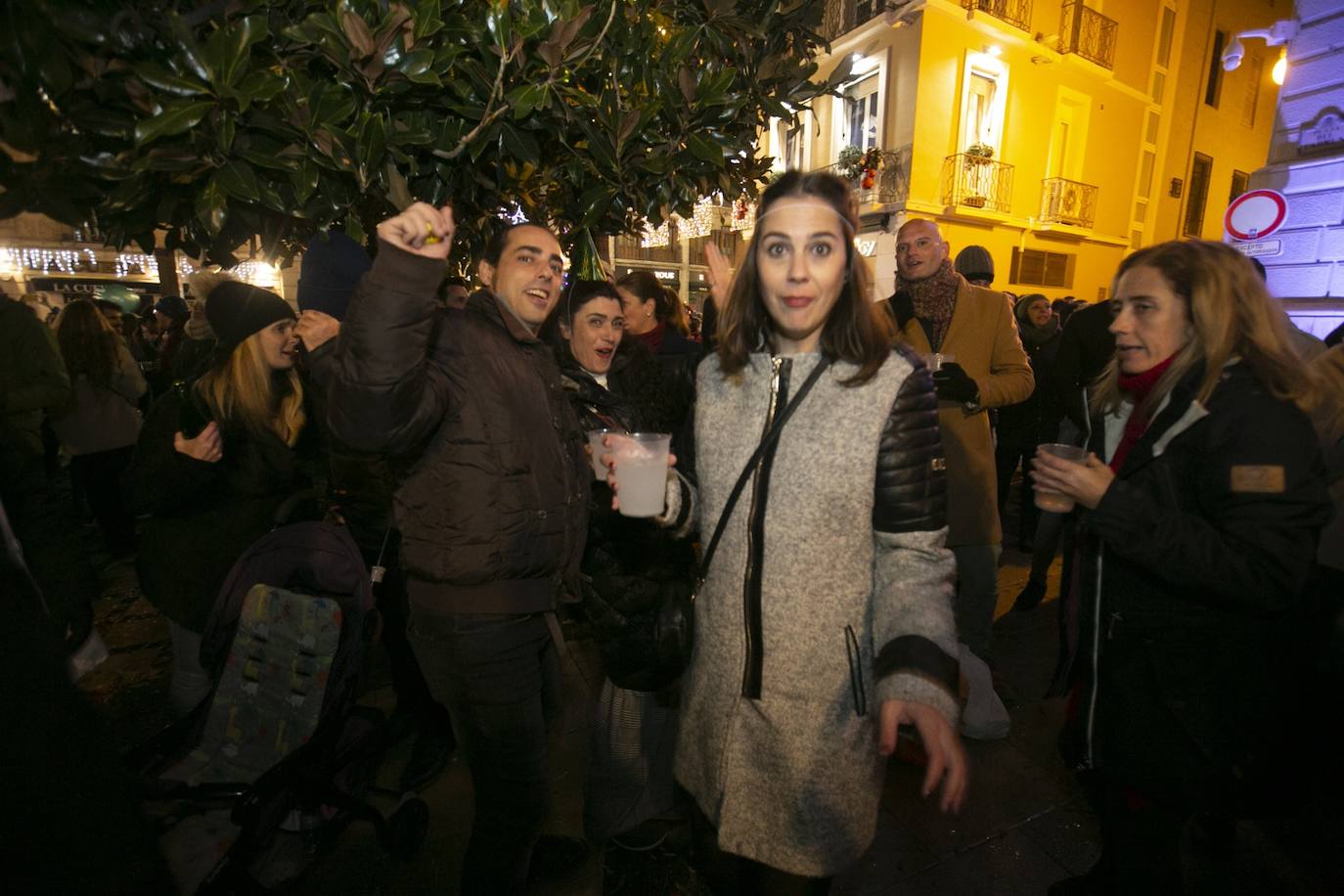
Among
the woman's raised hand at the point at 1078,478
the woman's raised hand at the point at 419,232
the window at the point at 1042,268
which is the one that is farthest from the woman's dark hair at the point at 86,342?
A: the window at the point at 1042,268

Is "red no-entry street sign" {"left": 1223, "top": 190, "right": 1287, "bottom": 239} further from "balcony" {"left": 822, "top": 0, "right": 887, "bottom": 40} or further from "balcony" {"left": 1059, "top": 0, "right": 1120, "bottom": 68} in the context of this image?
"balcony" {"left": 1059, "top": 0, "right": 1120, "bottom": 68}

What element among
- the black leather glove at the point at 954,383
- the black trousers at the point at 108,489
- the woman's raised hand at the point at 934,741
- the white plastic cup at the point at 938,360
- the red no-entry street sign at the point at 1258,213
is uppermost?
the red no-entry street sign at the point at 1258,213

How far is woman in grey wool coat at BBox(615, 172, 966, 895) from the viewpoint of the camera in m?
1.39

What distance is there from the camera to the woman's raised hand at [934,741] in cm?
118

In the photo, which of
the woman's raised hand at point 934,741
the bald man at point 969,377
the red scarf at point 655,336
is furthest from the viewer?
the red scarf at point 655,336

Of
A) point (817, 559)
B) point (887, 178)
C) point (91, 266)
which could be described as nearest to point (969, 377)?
point (817, 559)

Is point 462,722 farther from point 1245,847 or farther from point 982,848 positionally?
point 1245,847

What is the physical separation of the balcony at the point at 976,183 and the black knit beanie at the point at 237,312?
15.1 m

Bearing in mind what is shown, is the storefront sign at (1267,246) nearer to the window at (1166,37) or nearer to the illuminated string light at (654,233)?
the illuminated string light at (654,233)

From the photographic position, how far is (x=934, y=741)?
4.00ft

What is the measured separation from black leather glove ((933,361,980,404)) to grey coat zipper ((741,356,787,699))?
187cm

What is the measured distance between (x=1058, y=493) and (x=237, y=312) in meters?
3.21

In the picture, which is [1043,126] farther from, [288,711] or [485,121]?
[288,711]

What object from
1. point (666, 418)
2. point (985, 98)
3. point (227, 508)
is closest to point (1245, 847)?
point (666, 418)
